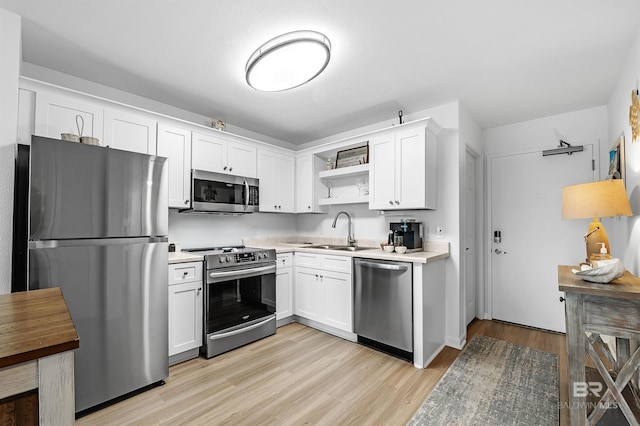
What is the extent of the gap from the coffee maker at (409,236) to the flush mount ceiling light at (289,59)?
1.82 meters

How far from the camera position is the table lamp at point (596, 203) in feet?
6.07

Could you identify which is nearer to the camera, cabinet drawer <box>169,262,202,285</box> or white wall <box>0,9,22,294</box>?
white wall <box>0,9,22,294</box>

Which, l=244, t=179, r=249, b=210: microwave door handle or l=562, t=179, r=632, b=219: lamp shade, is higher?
l=244, t=179, r=249, b=210: microwave door handle

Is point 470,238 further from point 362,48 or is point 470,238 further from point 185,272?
point 185,272

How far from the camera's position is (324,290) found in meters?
3.30

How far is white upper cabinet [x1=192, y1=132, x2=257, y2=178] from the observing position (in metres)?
3.10

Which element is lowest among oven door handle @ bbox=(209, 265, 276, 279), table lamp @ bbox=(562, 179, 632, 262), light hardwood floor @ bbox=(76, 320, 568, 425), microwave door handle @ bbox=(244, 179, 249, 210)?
light hardwood floor @ bbox=(76, 320, 568, 425)

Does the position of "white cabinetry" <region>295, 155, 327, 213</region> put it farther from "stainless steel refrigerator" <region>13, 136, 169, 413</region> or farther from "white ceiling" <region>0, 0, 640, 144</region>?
"stainless steel refrigerator" <region>13, 136, 169, 413</region>

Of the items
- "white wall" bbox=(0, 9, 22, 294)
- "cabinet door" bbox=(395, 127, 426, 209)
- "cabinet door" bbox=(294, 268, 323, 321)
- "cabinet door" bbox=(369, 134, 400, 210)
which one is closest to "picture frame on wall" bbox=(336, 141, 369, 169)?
"cabinet door" bbox=(369, 134, 400, 210)

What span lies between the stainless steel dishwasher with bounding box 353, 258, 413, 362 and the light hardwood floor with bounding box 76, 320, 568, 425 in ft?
0.48

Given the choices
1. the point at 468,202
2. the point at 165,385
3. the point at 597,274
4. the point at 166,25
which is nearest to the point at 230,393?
→ the point at 165,385

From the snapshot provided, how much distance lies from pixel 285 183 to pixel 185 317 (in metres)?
2.11

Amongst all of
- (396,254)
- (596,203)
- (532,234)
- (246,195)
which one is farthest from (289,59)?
(532,234)

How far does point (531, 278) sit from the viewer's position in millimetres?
3523
